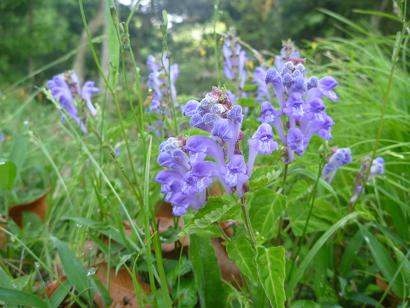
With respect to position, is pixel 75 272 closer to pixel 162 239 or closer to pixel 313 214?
pixel 162 239

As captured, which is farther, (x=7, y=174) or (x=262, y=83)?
(x=262, y=83)

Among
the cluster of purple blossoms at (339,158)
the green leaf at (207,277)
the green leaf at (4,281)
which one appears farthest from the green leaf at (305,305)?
the green leaf at (4,281)

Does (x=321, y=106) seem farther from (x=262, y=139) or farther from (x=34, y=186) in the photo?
(x=34, y=186)

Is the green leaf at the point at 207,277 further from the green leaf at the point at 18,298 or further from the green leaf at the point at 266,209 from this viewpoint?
the green leaf at the point at 18,298

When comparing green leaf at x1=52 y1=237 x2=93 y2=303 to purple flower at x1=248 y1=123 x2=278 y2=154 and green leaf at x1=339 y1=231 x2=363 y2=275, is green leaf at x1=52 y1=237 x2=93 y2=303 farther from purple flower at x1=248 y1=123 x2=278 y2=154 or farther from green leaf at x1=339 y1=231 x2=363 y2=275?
green leaf at x1=339 y1=231 x2=363 y2=275


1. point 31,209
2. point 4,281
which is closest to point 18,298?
point 4,281

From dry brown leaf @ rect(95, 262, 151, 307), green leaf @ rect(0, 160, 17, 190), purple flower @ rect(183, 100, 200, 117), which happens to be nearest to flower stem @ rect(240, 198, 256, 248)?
purple flower @ rect(183, 100, 200, 117)
